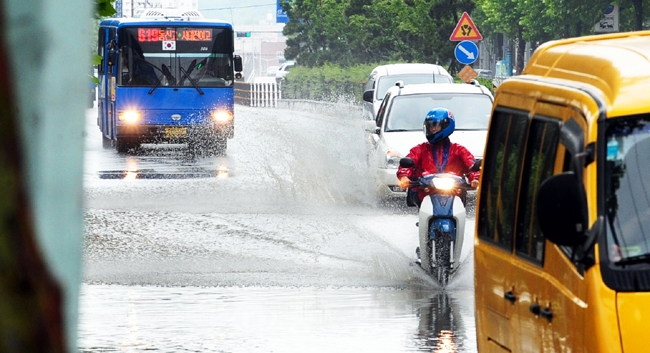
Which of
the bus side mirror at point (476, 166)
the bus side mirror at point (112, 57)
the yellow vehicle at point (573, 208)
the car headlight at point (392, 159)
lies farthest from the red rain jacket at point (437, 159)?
the bus side mirror at point (112, 57)

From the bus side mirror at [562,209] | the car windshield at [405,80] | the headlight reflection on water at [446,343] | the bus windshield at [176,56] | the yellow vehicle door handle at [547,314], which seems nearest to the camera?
the bus side mirror at [562,209]

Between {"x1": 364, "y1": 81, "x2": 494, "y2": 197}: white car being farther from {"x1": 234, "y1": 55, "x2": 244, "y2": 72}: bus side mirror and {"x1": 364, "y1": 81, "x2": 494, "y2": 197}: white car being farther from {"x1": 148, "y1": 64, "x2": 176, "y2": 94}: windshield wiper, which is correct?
{"x1": 234, "y1": 55, "x2": 244, "y2": 72}: bus side mirror

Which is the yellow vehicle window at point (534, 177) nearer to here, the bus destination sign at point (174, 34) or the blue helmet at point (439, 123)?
the blue helmet at point (439, 123)

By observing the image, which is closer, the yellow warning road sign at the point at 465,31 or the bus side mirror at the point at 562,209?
the bus side mirror at the point at 562,209

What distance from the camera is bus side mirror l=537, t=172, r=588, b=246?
4.03 m

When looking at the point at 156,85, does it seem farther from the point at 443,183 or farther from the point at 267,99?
the point at 267,99

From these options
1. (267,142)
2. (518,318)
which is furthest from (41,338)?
(267,142)

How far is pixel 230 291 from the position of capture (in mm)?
11133

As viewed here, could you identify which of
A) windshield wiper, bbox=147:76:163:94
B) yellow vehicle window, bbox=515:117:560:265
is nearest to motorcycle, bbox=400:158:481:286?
yellow vehicle window, bbox=515:117:560:265

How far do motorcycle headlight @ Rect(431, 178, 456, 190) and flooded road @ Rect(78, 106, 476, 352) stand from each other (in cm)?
90

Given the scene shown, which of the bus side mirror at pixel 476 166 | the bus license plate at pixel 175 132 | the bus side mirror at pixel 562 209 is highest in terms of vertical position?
the bus side mirror at pixel 562 209

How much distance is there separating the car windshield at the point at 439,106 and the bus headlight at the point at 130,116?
33.7 ft

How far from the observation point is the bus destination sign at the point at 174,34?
28.9 metres

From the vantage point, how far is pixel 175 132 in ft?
94.5
